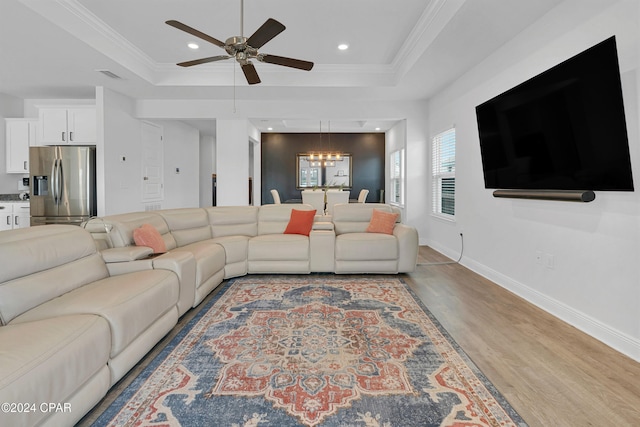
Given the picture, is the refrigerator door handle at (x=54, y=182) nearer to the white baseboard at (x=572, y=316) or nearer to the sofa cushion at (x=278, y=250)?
the sofa cushion at (x=278, y=250)

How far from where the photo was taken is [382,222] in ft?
15.0

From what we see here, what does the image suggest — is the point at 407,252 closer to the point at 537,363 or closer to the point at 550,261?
the point at 550,261

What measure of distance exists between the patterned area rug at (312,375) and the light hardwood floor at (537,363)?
10 cm

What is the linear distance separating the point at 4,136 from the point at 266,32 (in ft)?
19.6

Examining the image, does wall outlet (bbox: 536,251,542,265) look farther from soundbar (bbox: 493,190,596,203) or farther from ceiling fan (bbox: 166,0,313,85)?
ceiling fan (bbox: 166,0,313,85)

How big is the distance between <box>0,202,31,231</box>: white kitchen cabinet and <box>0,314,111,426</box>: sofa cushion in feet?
17.0

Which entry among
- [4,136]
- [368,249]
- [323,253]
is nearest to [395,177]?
[368,249]

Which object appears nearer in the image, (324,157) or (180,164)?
(180,164)

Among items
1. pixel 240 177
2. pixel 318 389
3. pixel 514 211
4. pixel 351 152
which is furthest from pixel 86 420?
pixel 351 152

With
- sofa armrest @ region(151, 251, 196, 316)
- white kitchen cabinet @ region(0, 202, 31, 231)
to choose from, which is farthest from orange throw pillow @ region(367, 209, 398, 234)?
white kitchen cabinet @ region(0, 202, 31, 231)

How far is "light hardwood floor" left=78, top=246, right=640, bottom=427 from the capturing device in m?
1.68

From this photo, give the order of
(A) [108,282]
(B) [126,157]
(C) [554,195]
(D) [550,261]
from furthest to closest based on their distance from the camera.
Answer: (B) [126,157] < (D) [550,261] < (C) [554,195] < (A) [108,282]

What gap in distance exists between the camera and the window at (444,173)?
5.28 meters

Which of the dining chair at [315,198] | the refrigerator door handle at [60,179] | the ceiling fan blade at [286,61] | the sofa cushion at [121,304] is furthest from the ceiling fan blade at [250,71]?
the refrigerator door handle at [60,179]
